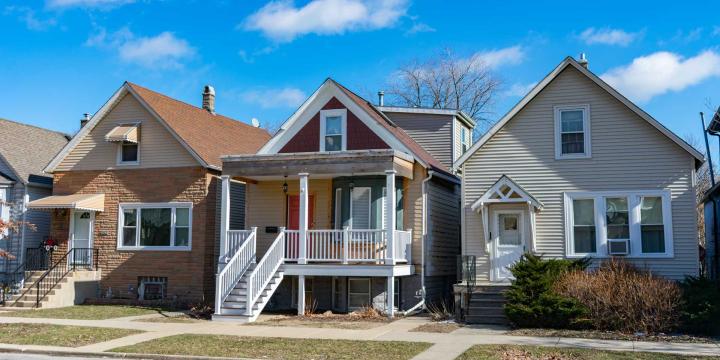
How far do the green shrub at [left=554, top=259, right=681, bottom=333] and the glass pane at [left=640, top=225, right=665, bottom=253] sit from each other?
2.69 meters

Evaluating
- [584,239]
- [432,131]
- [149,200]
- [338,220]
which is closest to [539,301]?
[584,239]

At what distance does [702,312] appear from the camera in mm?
15328

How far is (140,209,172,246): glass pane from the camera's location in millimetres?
24375

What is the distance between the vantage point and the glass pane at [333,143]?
75.6ft

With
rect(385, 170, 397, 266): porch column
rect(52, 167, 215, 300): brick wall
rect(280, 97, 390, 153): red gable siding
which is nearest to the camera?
rect(385, 170, 397, 266): porch column

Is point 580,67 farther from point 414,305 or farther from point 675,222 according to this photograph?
point 414,305

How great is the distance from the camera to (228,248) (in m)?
21.3

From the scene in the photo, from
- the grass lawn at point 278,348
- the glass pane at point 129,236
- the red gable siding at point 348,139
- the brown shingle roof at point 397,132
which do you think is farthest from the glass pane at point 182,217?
the grass lawn at point 278,348

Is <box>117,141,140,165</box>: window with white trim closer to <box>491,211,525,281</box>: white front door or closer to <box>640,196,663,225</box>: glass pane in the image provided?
<box>491,211,525,281</box>: white front door

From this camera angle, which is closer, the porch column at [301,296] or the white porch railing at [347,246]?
the porch column at [301,296]

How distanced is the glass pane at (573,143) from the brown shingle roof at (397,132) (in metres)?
4.19

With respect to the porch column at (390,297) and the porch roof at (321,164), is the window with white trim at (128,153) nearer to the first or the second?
the porch roof at (321,164)

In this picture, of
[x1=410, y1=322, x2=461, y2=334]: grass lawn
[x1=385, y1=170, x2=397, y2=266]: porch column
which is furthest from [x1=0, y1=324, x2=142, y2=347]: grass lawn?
[x1=385, y1=170, x2=397, y2=266]: porch column

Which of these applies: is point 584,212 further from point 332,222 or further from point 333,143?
point 333,143
